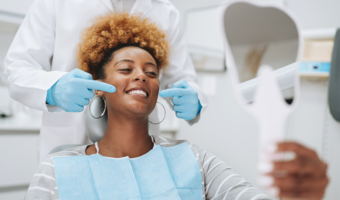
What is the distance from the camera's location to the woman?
0.90 m

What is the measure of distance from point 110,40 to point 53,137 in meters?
0.48

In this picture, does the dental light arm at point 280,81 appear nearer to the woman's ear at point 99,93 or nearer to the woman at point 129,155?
the woman at point 129,155

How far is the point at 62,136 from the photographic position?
1.19 m

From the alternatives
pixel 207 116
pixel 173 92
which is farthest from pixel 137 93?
pixel 207 116

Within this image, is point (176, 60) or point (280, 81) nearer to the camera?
point (280, 81)

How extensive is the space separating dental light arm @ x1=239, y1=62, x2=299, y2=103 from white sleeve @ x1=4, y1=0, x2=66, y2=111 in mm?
735

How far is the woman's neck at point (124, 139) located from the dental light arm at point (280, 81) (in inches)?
26.3

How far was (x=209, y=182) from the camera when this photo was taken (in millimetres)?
1017

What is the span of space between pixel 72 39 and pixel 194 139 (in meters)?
1.73

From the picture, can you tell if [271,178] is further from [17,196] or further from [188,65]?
[17,196]

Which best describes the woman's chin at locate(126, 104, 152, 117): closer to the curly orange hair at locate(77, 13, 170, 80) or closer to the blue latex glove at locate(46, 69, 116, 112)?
the blue latex glove at locate(46, 69, 116, 112)

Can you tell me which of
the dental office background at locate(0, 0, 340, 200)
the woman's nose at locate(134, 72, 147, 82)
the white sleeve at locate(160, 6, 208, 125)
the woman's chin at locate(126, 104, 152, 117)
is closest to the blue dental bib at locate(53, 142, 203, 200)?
the woman's chin at locate(126, 104, 152, 117)

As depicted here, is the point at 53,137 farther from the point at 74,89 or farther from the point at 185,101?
the point at 185,101

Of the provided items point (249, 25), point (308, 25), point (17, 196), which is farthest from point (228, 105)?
point (249, 25)
